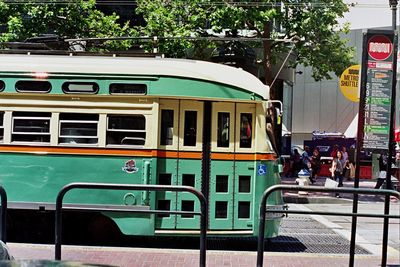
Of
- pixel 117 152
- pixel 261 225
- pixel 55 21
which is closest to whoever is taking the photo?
Result: pixel 261 225

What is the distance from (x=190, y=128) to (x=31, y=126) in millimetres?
2450

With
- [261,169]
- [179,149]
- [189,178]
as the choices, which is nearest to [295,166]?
[261,169]

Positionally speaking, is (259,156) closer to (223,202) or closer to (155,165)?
(223,202)

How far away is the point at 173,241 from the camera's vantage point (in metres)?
8.95

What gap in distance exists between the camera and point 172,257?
7.14 meters

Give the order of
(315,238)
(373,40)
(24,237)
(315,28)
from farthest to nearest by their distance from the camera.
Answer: (315,28), (315,238), (24,237), (373,40)

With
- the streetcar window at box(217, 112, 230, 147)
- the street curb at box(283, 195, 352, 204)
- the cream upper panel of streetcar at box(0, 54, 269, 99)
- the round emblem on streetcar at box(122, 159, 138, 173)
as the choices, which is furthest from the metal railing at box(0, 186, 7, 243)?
the street curb at box(283, 195, 352, 204)

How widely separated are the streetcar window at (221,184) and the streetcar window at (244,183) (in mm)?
226

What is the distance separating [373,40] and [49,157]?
4936 mm

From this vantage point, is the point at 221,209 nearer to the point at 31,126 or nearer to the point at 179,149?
the point at 179,149

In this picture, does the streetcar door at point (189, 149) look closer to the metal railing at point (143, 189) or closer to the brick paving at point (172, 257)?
the brick paving at point (172, 257)

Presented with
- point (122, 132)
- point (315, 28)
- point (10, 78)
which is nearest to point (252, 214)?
point (122, 132)

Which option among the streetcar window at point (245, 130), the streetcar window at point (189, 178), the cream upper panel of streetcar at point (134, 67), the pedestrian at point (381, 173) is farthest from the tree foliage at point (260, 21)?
the streetcar window at point (189, 178)

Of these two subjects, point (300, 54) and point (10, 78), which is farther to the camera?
point (300, 54)
